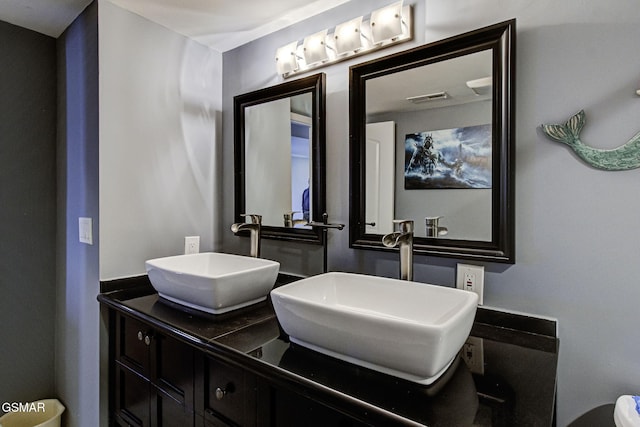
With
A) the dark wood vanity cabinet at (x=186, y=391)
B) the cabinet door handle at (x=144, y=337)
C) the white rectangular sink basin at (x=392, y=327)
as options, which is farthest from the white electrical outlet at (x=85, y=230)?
the white rectangular sink basin at (x=392, y=327)

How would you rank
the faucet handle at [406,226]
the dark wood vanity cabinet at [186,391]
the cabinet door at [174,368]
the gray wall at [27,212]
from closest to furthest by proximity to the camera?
the dark wood vanity cabinet at [186,391], the cabinet door at [174,368], the faucet handle at [406,226], the gray wall at [27,212]

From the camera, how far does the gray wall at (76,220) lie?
1586 millimetres

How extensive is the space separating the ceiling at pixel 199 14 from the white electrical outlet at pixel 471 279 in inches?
46.5

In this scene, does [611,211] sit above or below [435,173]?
below

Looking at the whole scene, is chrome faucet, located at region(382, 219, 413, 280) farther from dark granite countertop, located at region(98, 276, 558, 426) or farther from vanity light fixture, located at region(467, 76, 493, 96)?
vanity light fixture, located at region(467, 76, 493, 96)

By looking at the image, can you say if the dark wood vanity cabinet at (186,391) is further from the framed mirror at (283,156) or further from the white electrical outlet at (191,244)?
the framed mirror at (283,156)

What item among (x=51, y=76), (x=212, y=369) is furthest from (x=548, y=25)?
(x=51, y=76)

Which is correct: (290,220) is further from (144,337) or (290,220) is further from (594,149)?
(594,149)

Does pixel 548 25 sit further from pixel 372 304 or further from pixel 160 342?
pixel 160 342

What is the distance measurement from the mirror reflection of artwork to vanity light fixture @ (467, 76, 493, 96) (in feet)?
0.38

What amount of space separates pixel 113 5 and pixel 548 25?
1.73m

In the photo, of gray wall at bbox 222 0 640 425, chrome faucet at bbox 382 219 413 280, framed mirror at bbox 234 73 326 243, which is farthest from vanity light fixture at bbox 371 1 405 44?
chrome faucet at bbox 382 219 413 280

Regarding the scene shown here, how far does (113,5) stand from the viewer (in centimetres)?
155

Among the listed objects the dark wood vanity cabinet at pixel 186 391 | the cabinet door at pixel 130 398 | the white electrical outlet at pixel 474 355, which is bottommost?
the cabinet door at pixel 130 398
